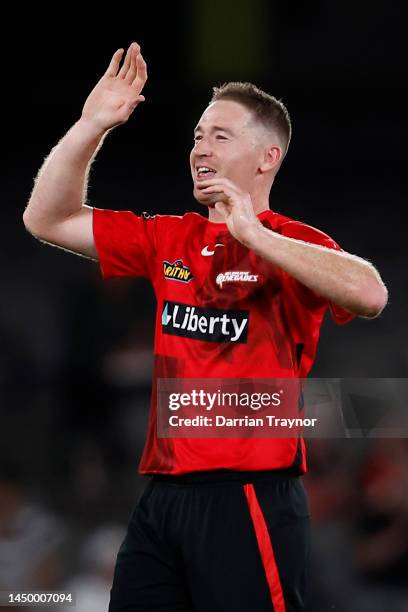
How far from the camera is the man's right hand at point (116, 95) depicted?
8.77ft

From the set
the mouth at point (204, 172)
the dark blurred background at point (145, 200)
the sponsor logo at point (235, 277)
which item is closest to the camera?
the sponsor logo at point (235, 277)

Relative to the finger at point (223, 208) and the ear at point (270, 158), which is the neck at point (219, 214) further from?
the finger at point (223, 208)

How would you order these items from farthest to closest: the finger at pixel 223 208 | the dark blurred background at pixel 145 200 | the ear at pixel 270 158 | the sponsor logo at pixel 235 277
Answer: the dark blurred background at pixel 145 200, the ear at pixel 270 158, the sponsor logo at pixel 235 277, the finger at pixel 223 208

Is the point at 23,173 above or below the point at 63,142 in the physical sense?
above

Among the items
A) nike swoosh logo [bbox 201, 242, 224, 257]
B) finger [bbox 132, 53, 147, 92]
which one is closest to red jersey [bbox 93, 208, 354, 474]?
nike swoosh logo [bbox 201, 242, 224, 257]

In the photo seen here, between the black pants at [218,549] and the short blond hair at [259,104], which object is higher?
the short blond hair at [259,104]

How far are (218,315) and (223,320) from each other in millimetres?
21

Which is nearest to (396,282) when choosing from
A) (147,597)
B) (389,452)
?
(389,452)

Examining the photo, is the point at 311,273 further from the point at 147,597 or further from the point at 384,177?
the point at 384,177

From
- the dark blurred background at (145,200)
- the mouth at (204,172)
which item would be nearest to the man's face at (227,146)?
the mouth at (204,172)

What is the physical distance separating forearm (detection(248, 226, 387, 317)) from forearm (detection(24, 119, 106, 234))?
2.00 ft

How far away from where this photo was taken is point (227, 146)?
2775 millimetres

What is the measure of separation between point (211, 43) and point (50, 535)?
3304 mm

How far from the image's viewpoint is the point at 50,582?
489 cm
